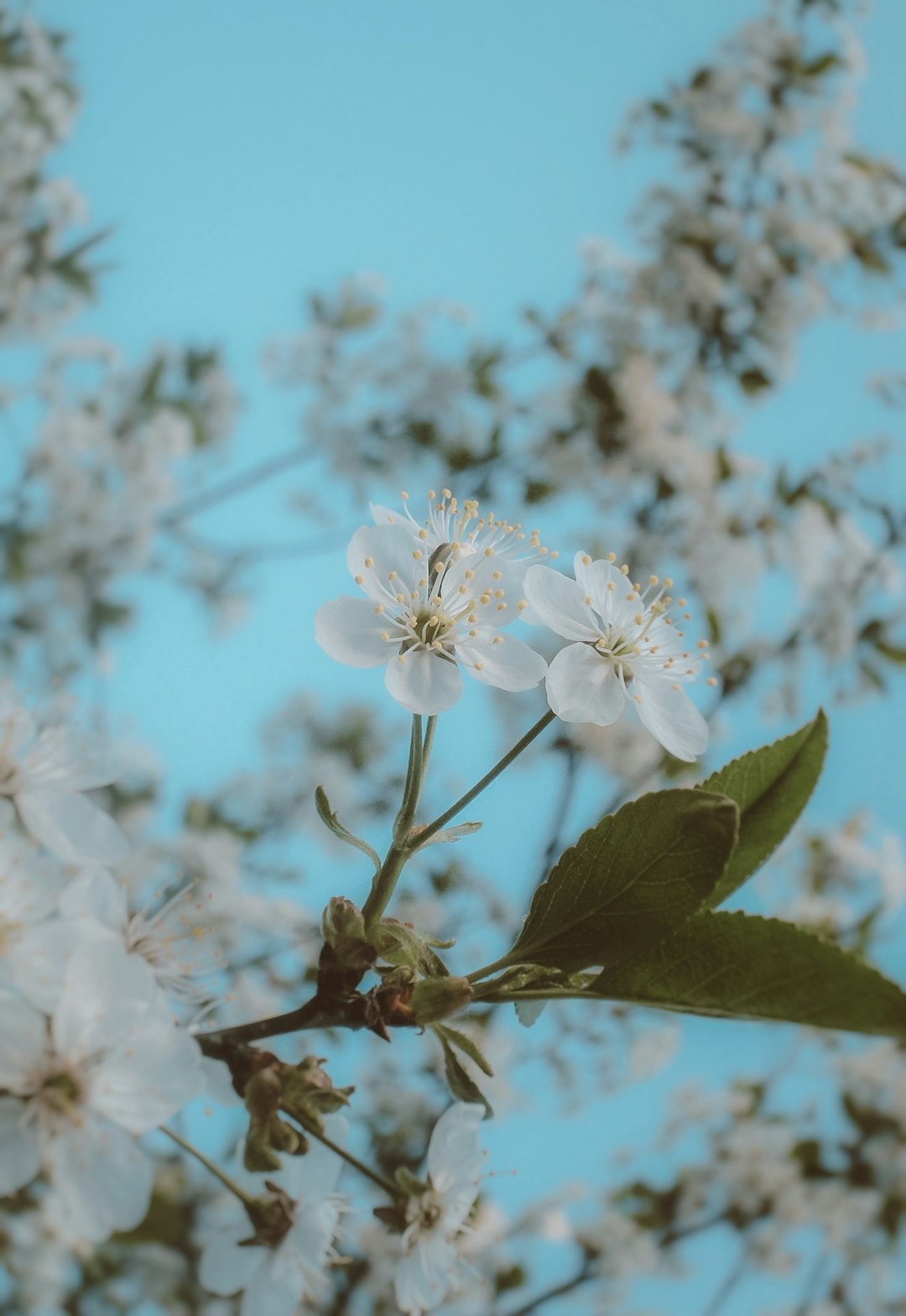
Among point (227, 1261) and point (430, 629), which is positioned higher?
point (430, 629)

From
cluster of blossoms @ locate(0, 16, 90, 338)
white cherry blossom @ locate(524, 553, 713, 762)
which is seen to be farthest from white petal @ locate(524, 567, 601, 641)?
cluster of blossoms @ locate(0, 16, 90, 338)

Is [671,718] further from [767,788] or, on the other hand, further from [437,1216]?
[437,1216]

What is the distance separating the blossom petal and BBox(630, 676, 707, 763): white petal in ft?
0.33

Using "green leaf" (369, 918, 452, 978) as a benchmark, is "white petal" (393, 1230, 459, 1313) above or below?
below

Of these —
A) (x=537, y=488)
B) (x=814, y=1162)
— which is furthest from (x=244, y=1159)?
(x=814, y=1162)

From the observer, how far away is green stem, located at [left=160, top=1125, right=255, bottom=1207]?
0.38 metres

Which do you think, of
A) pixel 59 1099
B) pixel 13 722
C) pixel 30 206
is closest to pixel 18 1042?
pixel 59 1099

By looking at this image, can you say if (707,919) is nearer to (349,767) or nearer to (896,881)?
(349,767)

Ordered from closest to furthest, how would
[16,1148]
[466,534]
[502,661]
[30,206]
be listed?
[16,1148] < [502,661] < [466,534] < [30,206]

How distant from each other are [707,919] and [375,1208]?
0.56 ft

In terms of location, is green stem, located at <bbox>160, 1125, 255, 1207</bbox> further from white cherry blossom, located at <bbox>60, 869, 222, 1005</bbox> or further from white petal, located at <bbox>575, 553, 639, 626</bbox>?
white petal, located at <bbox>575, 553, 639, 626</bbox>

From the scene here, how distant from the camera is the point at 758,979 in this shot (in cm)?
38

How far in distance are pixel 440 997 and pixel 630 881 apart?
0.07m

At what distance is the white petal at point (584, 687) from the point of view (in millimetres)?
425
